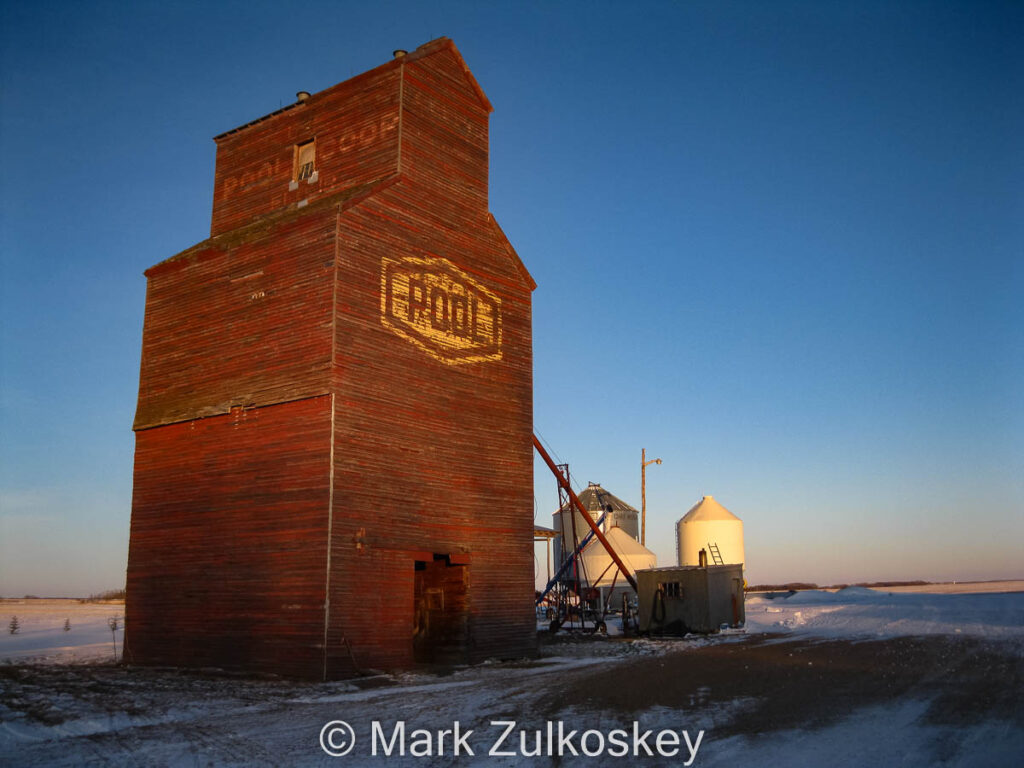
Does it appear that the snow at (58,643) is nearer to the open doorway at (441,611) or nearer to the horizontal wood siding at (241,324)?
the horizontal wood siding at (241,324)

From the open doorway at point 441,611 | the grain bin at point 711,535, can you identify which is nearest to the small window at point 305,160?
the open doorway at point 441,611

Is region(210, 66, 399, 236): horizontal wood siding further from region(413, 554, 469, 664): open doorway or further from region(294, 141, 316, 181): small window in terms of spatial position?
region(413, 554, 469, 664): open doorway

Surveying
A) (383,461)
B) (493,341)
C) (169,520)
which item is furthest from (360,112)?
(169,520)

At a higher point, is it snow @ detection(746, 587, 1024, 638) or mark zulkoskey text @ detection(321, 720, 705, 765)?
mark zulkoskey text @ detection(321, 720, 705, 765)

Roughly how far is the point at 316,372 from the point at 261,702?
8.30 meters

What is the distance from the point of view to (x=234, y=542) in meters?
22.0

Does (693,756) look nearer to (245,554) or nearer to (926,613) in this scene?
(245,554)

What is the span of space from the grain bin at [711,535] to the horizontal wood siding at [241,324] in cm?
3847

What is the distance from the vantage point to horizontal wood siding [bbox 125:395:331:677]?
67.2 ft

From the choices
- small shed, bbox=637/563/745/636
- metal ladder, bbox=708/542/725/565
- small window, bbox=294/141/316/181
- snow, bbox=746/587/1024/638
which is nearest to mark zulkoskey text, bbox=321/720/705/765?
small window, bbox=294/141/316/181

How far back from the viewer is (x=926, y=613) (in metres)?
43.0

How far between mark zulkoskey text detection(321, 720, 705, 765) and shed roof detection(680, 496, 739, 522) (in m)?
45.3

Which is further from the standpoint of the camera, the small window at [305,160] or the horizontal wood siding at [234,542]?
the small window at [305,160]

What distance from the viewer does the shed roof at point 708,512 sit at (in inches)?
2223
